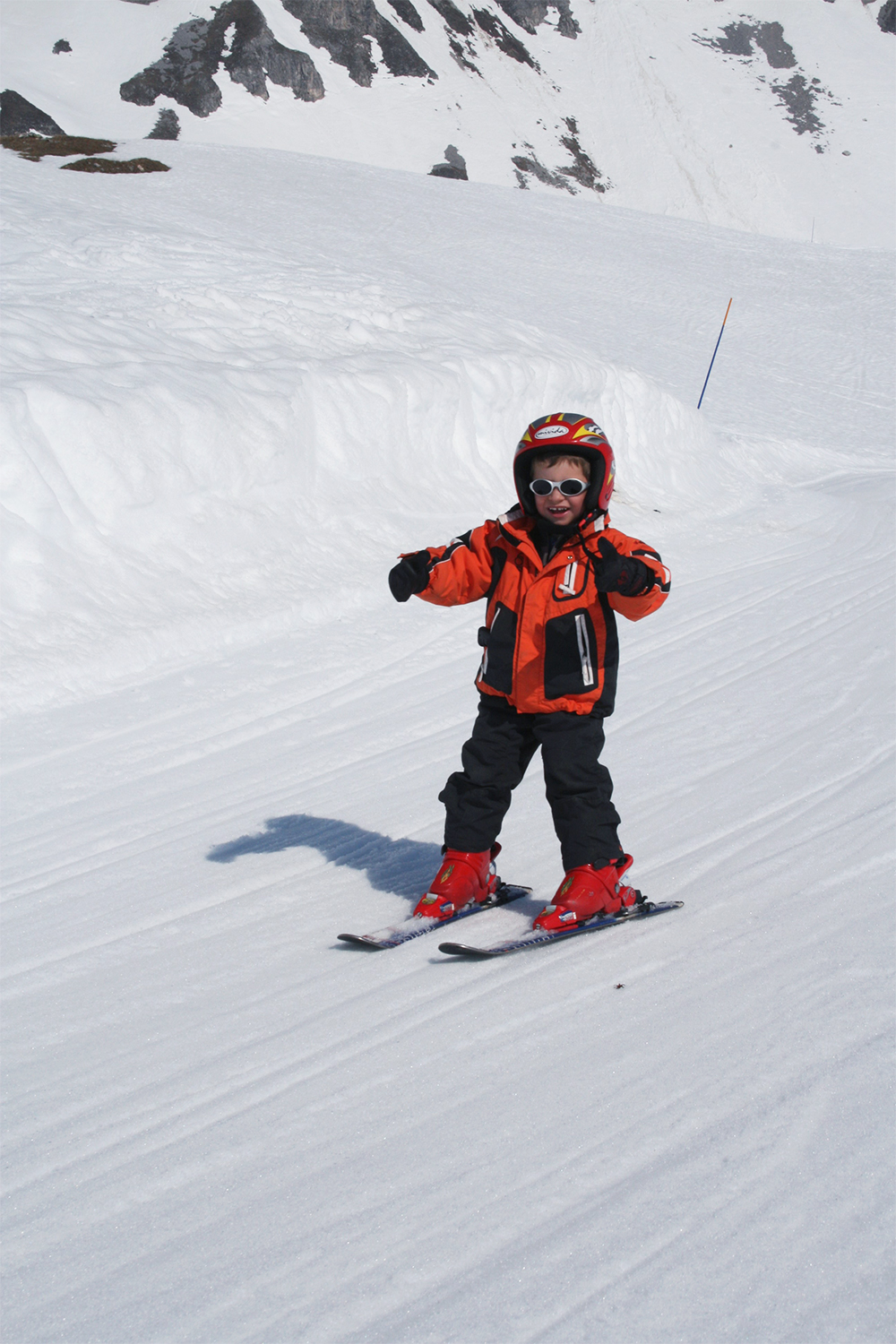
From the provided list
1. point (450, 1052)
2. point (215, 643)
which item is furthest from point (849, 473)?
point (450, 1052)

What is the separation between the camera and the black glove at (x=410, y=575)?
335 cm

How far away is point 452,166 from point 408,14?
20.0 m

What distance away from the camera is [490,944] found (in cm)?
339

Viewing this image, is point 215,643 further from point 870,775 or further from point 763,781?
point 870,775

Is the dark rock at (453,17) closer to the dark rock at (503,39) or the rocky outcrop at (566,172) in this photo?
the dark rock at (503,39)

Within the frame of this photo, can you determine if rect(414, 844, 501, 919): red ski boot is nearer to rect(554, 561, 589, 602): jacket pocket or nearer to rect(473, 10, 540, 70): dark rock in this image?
rect(554, 561, 589, 602): jacket pocket

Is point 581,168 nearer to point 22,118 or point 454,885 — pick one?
point 22,118

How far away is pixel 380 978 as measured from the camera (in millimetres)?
3164

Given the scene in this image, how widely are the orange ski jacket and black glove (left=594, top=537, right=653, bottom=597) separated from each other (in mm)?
115

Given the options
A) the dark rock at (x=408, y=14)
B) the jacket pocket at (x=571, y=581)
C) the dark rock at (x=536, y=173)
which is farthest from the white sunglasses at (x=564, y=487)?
the dark rock at (x=408, y=14)

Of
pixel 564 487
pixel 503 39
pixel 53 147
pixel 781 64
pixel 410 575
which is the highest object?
pixel 781 64

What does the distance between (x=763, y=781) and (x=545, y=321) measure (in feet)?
65.9

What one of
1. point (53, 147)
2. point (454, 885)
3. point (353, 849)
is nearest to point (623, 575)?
point (454, 885)

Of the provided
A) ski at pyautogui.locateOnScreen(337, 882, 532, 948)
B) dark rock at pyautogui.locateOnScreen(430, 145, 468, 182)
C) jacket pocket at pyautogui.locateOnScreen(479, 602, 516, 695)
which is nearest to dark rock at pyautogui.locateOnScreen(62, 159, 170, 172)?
dark rock at pyautogui.locateOnScreen(430, 145, 468, 182)
